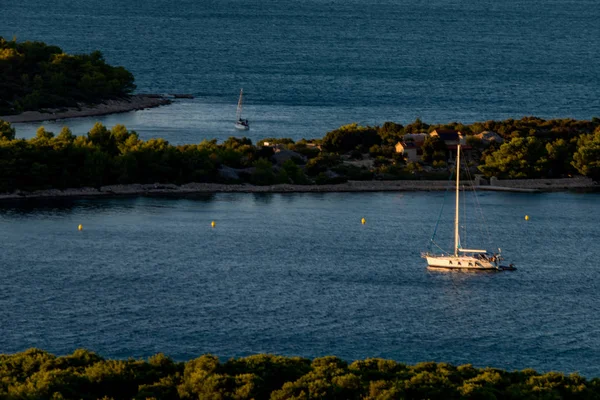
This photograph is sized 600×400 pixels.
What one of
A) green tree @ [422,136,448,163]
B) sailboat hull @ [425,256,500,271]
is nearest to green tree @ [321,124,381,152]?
green tree @ [422,136,448,163]

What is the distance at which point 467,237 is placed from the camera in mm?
106750

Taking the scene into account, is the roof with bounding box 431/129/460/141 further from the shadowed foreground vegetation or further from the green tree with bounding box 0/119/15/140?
the shadowed foreground vegetation

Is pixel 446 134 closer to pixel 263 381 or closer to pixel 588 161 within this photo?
pixel 588 161

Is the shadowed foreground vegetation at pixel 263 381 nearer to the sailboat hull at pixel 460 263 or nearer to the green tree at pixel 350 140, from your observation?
the sailboat hull at pixel 460 263

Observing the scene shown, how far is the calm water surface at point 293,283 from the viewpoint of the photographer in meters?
75.0

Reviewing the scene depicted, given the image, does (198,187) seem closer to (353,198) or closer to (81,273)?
(353,198)

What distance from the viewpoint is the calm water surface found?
75.0 metres

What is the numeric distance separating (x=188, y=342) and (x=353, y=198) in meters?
51.3

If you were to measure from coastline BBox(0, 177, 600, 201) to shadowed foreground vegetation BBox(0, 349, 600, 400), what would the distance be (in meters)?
61.2

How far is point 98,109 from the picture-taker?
175875 millimetres

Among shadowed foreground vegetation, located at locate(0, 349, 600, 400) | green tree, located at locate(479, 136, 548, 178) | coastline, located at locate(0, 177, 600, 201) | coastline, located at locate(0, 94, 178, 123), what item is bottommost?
shadowed foreground vegetation, located at locate(0, 349, 600, 400)

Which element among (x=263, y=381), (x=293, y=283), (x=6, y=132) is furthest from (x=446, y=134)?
(x=263, y=381)

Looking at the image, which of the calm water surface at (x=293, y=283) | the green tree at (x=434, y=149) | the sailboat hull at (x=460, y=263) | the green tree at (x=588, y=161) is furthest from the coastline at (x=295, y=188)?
the sailboat hull at (x=460, y=263)

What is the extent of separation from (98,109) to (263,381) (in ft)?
409
